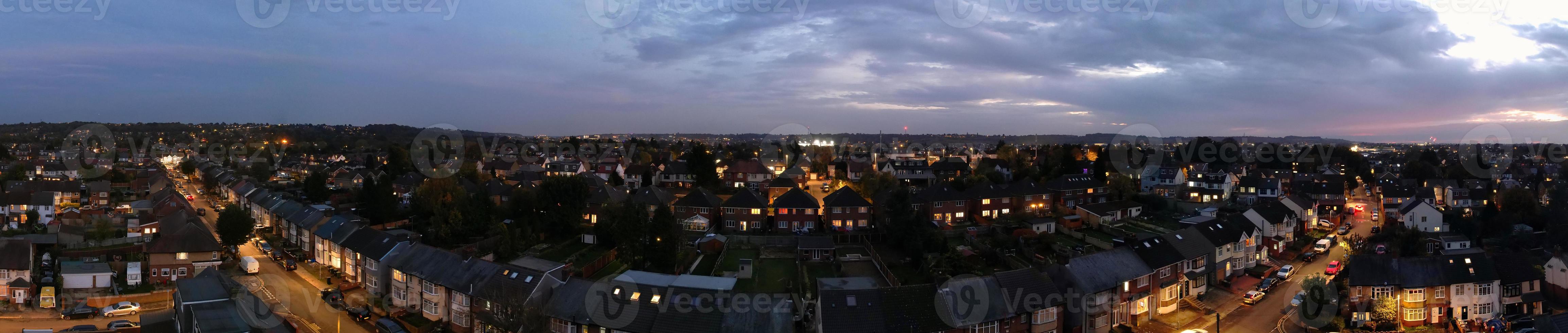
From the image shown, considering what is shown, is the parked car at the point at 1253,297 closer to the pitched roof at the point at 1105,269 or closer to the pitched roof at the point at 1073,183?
the pitched roof at the point at 1105,269

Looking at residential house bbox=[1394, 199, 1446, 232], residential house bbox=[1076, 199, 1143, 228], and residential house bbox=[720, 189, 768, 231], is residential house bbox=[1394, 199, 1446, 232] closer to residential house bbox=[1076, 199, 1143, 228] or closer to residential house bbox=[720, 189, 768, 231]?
residential house bbox=[1076, 199, 1143, 228]

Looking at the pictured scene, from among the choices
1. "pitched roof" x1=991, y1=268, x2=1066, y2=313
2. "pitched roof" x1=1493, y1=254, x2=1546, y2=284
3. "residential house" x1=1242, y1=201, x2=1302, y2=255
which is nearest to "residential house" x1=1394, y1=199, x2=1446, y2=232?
"residential house" x1=1242, y1=201, x2=1302, y2=255

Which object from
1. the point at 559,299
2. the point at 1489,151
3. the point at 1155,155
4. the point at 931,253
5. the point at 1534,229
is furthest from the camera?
the point at 1489,151

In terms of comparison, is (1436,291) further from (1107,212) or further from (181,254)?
(181,254)

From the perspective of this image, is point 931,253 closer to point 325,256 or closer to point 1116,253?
point 1116,253

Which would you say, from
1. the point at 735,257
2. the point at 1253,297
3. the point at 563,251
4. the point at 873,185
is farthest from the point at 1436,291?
the point at 563,251

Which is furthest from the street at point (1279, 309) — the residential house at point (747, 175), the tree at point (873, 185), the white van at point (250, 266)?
the white van at point (250, 266)

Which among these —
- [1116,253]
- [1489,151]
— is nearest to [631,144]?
[1116,253]

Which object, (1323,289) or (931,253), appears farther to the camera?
(931,253)
